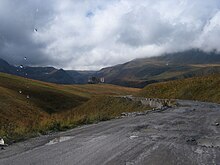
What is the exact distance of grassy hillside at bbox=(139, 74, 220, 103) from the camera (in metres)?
59.8

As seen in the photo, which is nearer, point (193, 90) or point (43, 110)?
point (193, 90)

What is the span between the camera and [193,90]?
6700 cm

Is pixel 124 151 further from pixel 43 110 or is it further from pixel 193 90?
pixel 43 110

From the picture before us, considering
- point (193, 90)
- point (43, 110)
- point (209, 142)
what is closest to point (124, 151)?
point (209, 142)

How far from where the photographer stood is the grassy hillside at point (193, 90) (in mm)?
59759

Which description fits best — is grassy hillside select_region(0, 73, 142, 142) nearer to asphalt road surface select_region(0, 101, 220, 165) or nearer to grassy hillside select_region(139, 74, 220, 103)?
asphalt road surface select_region(0, 101, 220, 165)

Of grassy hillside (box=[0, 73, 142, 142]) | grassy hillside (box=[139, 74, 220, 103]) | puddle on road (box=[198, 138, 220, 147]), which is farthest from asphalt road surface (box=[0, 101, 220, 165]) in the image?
grassy hillside (box=[139, 74, 220, 103])

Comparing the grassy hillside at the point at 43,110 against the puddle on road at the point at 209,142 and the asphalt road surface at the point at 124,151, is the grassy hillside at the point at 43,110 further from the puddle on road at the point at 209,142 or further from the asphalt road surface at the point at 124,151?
the puddle on road at the point at 209,142

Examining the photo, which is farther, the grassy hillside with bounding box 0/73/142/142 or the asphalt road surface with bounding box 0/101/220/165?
the grassy hillside with bounding box 0/73/142/142

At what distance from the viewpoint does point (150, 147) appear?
1127cm

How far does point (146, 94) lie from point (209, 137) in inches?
2785

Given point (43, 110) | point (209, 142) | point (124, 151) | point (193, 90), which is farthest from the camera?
point (43, 110)

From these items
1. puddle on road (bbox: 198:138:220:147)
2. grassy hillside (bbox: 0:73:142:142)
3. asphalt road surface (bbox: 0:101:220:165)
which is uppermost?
grassy hillside (bbox: 0:73:142:142)

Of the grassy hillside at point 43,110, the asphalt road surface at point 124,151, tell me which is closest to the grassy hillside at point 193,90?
the grassy hillside at point 43,110
